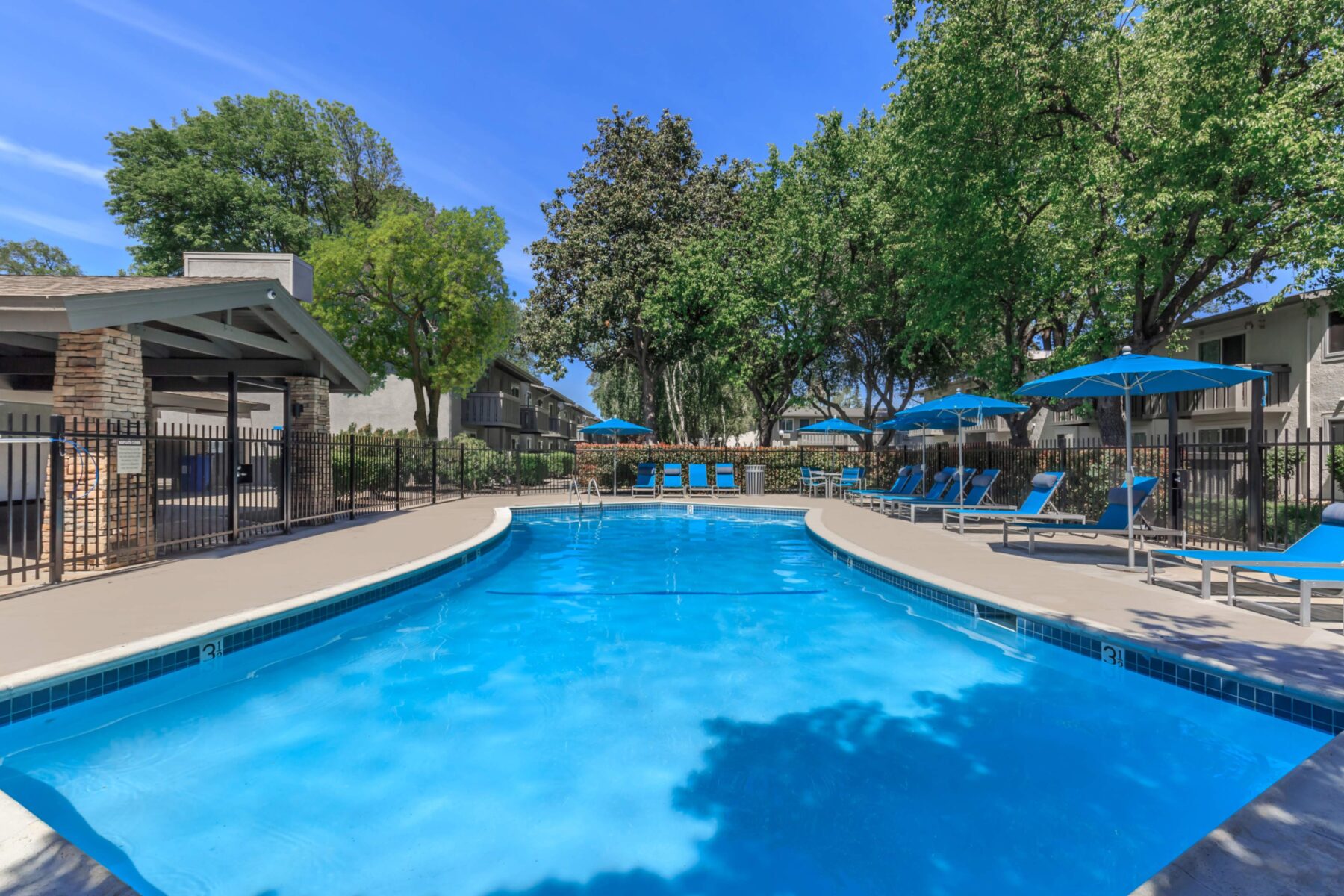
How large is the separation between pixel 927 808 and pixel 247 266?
1595cm

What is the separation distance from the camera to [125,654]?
432 cm

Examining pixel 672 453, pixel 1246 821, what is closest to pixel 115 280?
pixel 1246 821

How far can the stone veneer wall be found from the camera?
39.3ft

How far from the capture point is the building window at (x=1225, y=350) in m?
22.5

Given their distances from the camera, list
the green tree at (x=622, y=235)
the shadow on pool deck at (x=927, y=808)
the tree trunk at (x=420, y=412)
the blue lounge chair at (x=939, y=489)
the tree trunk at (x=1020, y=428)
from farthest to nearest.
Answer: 1. the green tree at (x=622, y=235)
2. the tree trunk at (x=420, y=412)
3. the tree trunk at (x=1020, y=428)
4. the blue lounge chair at (x=939, y=489)
5. the shadow on pool deck at (x=927, y=808)

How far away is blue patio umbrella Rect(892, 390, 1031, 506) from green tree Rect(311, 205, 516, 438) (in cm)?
1674

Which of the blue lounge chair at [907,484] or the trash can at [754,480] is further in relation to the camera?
the trash can at [754,480]

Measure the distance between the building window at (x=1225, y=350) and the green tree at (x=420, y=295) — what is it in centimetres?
2778

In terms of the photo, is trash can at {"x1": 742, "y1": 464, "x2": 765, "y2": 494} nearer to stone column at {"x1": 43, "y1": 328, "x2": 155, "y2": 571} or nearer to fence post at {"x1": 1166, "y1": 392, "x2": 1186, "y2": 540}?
fence post at {"x1": 1166, "y1": 392, "x2": 1186, "y2": 540}

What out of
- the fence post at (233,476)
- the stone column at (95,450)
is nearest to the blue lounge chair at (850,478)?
the fence post at (233,476)

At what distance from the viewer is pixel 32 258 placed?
41.9 meters

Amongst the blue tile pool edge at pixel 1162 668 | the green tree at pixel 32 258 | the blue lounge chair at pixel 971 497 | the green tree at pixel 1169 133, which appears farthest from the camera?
the green tree at pixel 32 258

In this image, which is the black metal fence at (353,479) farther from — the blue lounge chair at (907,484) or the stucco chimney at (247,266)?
the stucco chimney at (247,266)

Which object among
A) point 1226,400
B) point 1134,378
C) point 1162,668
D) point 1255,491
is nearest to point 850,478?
point 1255,491
